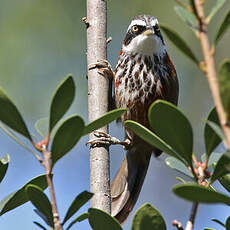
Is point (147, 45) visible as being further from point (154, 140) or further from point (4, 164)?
point (154, 140)

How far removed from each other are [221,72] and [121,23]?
4746 mm

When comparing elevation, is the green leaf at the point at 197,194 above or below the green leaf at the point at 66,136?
below

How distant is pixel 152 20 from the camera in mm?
3609

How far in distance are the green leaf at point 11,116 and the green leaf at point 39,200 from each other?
0.38ft

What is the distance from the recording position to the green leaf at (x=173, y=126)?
1056 mm

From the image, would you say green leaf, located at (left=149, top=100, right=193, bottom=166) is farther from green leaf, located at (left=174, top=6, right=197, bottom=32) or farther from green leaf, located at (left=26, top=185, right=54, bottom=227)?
green leaf, located at (left=26, top=185, right=54, bottom=227)

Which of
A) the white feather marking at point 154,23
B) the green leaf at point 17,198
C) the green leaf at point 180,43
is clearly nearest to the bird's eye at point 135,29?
the white feather marking at point 154,23

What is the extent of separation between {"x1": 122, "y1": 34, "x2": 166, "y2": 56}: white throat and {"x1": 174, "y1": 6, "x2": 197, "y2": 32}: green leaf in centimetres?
265

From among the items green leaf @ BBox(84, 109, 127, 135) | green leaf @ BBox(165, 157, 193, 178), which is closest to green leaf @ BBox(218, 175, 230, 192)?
green leaf @ BBox(165, 157, 193, 178)

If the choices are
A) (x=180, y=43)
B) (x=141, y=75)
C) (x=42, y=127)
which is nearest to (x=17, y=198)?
(x=42, y=127)

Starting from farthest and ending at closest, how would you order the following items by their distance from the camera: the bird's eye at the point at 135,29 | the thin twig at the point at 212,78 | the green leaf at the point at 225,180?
the bird's eye at the point at 135,29, the green leaf at the point at 225,180, the thin twig at the point at 212,78

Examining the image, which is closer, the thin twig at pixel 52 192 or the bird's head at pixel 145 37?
the thin twig at pixel 52 192

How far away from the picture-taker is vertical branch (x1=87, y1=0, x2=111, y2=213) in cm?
181

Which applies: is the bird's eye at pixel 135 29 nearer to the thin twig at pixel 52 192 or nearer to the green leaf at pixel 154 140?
the green leaf at pixel 154 140
